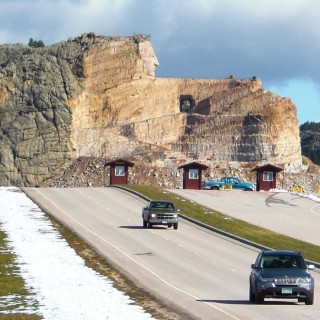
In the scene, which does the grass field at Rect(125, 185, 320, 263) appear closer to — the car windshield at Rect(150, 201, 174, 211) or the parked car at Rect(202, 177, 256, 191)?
the car windshield at Rect(150, 201, 174, 211)

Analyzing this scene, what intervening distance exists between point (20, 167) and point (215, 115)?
26628 millimetres

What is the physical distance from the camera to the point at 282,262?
28.4m

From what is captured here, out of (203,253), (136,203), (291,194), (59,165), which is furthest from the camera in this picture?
(59,165)

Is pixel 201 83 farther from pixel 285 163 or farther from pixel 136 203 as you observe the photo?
pixel 136 203

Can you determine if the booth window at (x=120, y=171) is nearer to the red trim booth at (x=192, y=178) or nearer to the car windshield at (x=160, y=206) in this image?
the red trim booth at (x=192, y=178)

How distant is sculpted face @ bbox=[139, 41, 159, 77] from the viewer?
141875mm

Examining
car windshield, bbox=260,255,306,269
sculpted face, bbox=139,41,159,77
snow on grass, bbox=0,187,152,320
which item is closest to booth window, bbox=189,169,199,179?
snow on grass, bbox=0,187,152,320

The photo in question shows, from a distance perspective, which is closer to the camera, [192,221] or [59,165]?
[192,221]

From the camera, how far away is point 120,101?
139750 mm

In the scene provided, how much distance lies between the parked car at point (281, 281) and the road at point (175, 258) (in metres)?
0.32

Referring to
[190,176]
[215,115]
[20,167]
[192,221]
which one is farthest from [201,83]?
[192,221]

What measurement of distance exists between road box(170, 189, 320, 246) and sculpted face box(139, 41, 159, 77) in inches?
2206

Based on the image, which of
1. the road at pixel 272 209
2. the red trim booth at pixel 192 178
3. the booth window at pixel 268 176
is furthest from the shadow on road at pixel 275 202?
the red trim booth at pixel 192 178

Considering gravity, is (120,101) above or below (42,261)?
above
